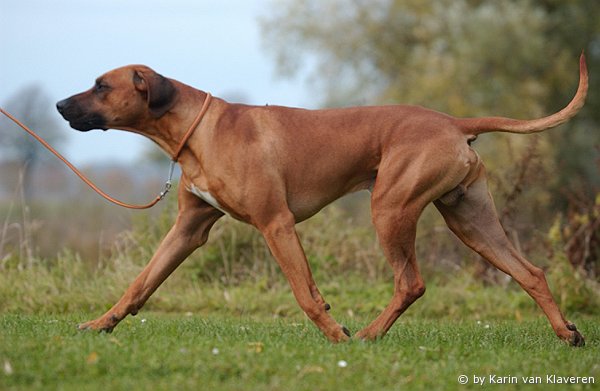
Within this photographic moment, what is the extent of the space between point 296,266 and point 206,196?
0.78 m

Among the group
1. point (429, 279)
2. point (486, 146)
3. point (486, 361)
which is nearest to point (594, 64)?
point (486, 146)

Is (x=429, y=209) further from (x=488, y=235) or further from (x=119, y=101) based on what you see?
(x=119, y=101)

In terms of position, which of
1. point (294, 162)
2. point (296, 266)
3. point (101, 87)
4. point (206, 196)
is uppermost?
point (101, 87)

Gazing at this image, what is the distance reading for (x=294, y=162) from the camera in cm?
651

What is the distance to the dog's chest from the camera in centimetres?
643

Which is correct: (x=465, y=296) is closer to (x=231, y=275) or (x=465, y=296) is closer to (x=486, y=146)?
(x=231, y=275)

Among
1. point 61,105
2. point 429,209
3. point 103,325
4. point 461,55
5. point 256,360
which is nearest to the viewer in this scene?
point 256,360

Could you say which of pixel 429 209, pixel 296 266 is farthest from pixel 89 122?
pixel 429 209

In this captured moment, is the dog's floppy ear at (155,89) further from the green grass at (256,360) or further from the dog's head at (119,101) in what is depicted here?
the green grass at (256,360)

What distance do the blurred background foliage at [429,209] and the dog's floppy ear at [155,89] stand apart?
3.54 metres

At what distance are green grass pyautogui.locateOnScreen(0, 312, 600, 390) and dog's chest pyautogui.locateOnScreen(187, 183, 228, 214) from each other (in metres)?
0.83

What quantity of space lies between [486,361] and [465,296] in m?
4.59

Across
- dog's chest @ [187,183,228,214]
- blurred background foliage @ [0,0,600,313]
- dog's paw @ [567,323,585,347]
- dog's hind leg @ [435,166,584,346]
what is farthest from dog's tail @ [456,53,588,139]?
blurred background foliage @ [0,0,600,313]

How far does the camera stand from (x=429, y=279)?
11.1 m
